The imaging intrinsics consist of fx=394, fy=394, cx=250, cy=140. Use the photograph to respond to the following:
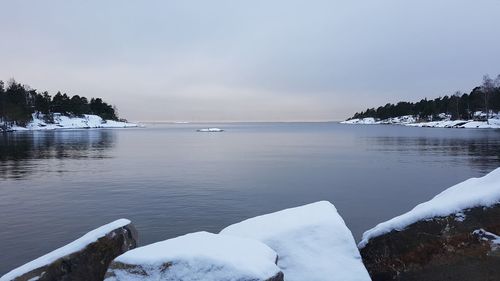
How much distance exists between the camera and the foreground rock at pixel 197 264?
230 inches

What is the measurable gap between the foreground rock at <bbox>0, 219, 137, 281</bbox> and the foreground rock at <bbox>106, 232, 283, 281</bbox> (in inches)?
73.4

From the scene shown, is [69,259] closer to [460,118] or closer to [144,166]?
[144,166]

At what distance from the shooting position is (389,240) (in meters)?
8.52

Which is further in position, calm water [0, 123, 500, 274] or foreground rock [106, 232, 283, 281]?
calm water [0, 123, 500, 274]

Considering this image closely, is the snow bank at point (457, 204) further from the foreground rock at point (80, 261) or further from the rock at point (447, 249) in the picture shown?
the foreground rock at point (80, 261)

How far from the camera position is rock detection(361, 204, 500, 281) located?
764 cm

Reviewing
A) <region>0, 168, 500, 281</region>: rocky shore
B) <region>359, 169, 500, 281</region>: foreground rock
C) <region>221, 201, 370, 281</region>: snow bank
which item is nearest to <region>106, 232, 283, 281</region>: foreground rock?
<region>0, 168, 500, 281</region>: rocky shore

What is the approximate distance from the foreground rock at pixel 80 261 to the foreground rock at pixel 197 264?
1.86 metres

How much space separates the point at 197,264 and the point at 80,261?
10.5 ft

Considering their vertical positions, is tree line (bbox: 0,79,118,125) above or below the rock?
above

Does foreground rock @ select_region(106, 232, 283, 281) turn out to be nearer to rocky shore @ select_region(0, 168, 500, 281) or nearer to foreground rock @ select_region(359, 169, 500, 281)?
rocky shore @ select_region(0, 168, 500, 281)

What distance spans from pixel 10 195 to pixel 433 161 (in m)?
37.0

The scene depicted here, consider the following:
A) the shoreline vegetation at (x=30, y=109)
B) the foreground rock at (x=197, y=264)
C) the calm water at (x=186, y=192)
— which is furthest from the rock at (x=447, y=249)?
the shoreline vegetation at (x=30, y=109)

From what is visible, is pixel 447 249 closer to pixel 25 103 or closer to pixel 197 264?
pixel 197 264
